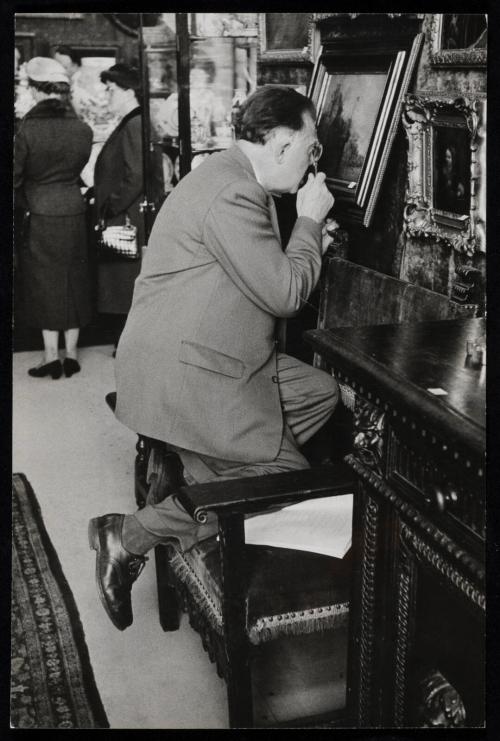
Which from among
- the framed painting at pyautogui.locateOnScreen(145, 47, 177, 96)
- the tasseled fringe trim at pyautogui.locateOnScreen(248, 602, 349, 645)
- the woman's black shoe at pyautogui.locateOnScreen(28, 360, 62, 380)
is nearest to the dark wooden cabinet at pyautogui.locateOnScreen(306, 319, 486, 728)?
the tasseled fringe trim at pyautogui.locateOnScreen(248, 602, 349, 645)

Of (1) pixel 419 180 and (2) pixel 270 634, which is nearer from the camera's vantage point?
(2) pixel 270 634

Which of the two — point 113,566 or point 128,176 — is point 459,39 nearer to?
point 113,566

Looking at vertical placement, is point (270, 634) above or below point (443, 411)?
below

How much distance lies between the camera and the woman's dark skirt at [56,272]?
5.91m

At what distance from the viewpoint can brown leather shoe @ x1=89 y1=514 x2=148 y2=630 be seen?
261 centimetres

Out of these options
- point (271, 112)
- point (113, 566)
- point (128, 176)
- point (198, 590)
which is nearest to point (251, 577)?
point (198, 590)

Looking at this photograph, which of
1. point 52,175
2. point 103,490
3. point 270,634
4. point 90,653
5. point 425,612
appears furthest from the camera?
point 52,175

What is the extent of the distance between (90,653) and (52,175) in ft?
11.9

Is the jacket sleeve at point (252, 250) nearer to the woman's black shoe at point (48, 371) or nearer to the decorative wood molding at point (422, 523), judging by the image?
the decorative wood molding at point (422, 523)

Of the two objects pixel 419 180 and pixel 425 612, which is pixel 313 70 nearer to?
pixel 419 180

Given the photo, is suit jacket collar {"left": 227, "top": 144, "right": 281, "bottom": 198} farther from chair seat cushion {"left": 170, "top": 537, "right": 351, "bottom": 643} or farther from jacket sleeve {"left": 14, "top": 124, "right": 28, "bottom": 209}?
jacket sleeve {"left": 14, "top": 124, "right": 28, "bottom": 209}

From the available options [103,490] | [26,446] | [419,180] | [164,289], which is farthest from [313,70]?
[26,446]

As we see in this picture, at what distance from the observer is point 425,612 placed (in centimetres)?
183

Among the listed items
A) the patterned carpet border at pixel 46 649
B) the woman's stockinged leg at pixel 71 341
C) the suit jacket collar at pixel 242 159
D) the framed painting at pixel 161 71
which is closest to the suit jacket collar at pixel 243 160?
the suit jacket collar at pixel 242 159
